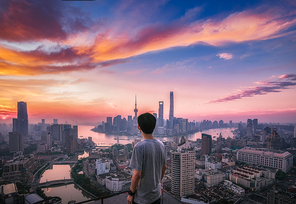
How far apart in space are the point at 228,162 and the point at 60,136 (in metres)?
16.6

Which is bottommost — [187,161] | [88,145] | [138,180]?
[88,145]

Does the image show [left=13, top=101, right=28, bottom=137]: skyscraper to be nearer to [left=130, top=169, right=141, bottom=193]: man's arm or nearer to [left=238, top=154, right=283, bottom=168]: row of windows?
[left=130, top=169, right=141, bottom=193]: man's arm

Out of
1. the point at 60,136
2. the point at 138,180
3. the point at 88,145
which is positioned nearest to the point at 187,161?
the point at 138,180

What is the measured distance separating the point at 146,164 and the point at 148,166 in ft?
0.04

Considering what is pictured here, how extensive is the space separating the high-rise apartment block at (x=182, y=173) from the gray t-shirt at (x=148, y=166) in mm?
4674

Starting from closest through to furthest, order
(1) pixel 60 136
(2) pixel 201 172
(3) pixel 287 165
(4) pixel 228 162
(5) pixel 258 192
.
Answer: (5) pixel 258 192
(2) pixel 201 172
(3) pixel 287 165
(4) pixel 228 162
(1) pixel 60 136

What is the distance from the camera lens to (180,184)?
4.97 meters

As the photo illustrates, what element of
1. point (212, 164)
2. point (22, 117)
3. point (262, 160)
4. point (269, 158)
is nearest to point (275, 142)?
point (262, 160)

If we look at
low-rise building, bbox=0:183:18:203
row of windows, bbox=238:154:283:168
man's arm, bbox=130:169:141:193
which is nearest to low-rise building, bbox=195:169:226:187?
row of windows, bbox=238:154:283:168

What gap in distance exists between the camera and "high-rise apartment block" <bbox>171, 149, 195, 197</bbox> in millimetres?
4953

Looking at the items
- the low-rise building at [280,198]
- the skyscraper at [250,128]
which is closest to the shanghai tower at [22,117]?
the low-rise building at [280,198]

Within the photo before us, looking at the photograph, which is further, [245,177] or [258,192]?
[245,177]

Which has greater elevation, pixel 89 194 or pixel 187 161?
pixel 187 161

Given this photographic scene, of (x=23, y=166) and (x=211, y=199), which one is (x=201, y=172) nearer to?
(x=211, y=199)
